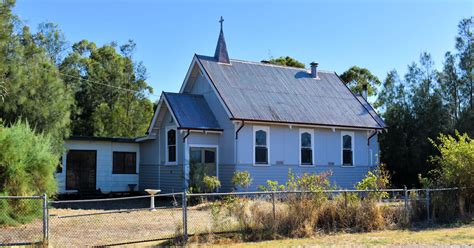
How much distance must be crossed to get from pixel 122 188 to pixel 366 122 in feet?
42.8

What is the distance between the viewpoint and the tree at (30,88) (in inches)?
729

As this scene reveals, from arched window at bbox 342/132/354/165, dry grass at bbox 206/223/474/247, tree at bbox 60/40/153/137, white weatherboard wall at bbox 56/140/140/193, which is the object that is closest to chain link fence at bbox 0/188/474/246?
dry grass at bbox 206/223/474/247

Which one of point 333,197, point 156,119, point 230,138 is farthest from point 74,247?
point 156,119

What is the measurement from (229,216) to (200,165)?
1049 centimetres

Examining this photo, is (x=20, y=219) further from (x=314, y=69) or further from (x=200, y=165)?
(x=314, y=69)

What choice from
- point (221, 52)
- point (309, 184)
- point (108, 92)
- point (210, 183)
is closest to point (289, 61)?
point (108, 92)

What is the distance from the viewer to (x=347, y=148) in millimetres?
27422

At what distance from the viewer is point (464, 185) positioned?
54.2 feet

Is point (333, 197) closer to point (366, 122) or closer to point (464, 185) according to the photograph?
point (464, 185)

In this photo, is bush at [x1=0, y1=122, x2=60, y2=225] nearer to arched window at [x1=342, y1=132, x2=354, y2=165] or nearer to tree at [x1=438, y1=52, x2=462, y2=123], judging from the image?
arched window at [x1=342, y1=132, x2=354, y2=165]

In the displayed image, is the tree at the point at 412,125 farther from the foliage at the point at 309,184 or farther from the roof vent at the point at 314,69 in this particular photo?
the foliage at the point at 309,184

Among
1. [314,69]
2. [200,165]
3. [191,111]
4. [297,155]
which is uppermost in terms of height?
[314,69]

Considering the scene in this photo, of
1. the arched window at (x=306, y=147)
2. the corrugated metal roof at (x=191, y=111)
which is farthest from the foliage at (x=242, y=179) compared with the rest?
the arched window at (x=306, y=147)

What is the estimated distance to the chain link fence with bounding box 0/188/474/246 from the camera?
1226 centimetres
